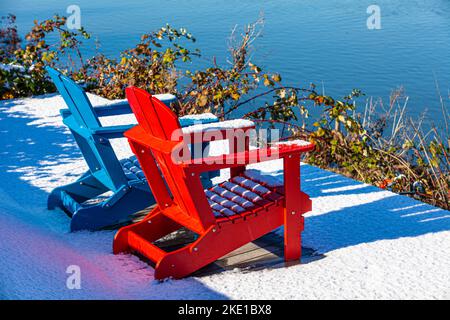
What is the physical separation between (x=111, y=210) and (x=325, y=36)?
12.3m

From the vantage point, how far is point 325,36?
1573 centimetres

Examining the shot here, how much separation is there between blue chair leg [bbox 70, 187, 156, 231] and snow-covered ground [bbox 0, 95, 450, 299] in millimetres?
66

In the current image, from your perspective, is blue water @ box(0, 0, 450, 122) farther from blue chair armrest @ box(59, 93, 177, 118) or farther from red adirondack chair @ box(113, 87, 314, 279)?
red adirondack chair @ box(113, 87, 314, 279)

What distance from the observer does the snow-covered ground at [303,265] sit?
338cm

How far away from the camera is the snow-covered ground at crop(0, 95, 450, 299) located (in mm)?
3377

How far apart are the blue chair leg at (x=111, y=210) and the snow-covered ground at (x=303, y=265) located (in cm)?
7

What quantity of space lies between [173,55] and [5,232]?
411 cm

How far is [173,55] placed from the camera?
7.65 m

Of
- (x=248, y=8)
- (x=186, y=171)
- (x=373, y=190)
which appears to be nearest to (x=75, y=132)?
(x=186, y=171)

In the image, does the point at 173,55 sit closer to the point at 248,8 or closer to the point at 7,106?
the point at 7,106
